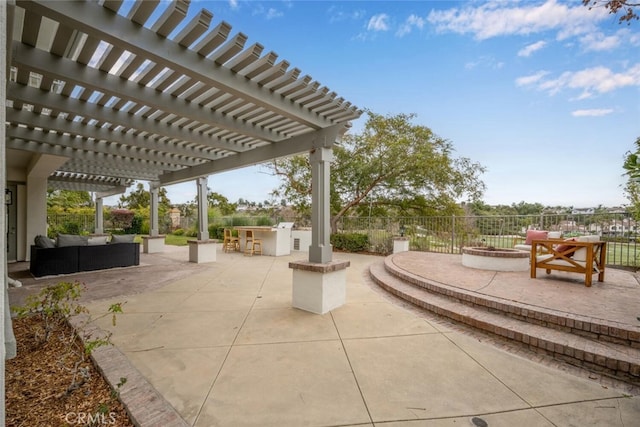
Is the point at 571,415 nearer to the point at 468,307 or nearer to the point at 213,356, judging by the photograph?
the point at 468,307

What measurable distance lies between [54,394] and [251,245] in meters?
8.81

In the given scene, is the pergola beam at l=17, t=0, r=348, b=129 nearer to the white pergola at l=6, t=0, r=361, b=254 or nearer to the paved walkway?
the white pergola at l=6, t=0, r=361, b=254

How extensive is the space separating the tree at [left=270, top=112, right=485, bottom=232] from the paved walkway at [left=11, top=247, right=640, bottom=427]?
6.57 metres

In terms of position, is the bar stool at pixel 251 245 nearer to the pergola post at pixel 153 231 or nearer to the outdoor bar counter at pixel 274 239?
the outdoor bar counter at pixel 274 239

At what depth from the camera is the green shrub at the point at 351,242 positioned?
10508 mm

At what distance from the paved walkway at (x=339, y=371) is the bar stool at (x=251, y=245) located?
584cm

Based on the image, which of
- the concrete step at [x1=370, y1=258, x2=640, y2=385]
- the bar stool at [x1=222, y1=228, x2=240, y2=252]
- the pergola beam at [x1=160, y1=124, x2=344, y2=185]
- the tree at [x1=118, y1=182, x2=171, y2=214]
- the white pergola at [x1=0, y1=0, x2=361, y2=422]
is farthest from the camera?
the tree at [x1=118, y1=182, x2=171, y2=214]

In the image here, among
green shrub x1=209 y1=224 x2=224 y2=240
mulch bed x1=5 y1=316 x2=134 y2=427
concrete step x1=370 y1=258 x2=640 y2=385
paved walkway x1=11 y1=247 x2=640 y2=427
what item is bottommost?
paved walkway x1=11 y1=247 x2=640 y2=427

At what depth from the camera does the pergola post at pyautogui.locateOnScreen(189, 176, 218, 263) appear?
832 centimetres

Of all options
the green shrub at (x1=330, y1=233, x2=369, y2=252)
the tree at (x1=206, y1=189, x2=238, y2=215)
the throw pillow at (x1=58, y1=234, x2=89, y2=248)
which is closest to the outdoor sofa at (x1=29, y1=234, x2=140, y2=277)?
the throw pillow at (x1=58, y1=234, x2=89, y2=248)

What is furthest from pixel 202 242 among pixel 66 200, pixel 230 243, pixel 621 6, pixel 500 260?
pixel 66 200

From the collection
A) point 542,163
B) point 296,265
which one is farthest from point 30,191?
point 542,163

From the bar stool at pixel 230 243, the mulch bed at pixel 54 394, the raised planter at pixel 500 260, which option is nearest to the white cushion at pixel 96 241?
the bar stool at pixel 230 243

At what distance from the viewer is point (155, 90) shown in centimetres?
366
